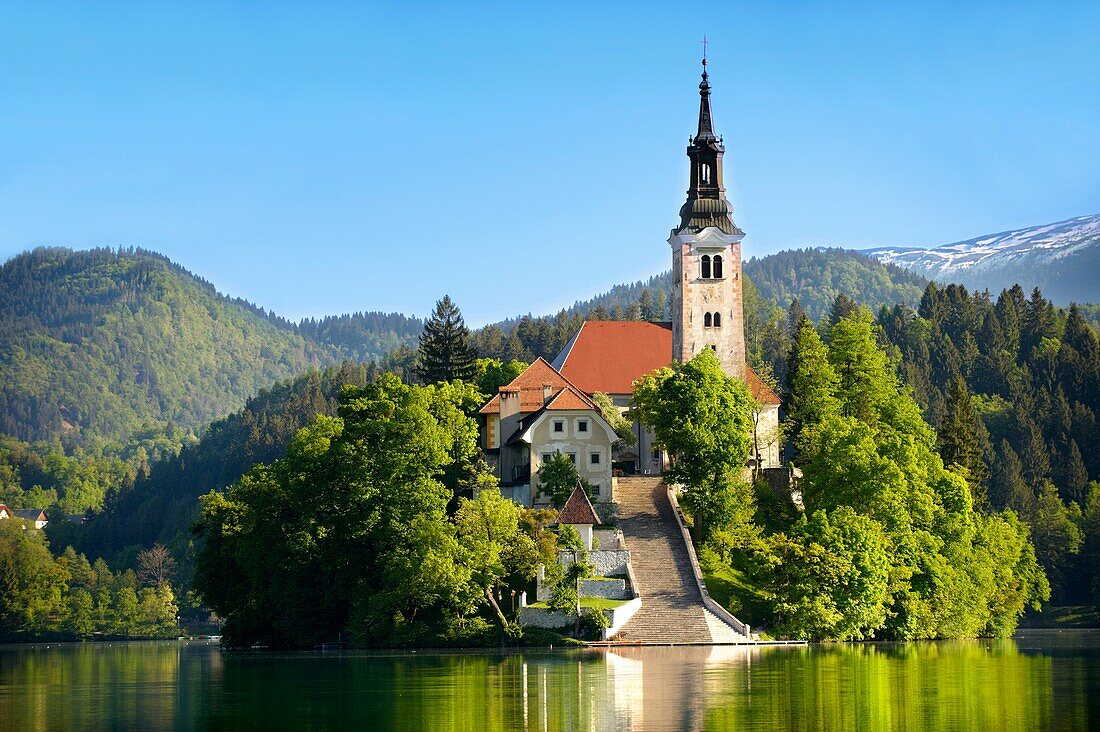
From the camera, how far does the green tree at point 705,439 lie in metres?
81.1

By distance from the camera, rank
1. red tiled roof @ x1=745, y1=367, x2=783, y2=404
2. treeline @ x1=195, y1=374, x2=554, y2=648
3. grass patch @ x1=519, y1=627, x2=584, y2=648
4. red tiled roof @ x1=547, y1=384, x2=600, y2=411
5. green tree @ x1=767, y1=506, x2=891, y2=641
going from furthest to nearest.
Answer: red tiled roof @ x1=745, y1=367, x2=783, y2=404 < red tiled roof @ x1=547, y1=384, x2=600, y2=411 < green tree @ x1=767, y1=506, x2=891, y2=641 < treeline @ x1=195, y1=374, x2=554, y2=648 < grass patch @ x1=519, y1=627, x2=584, y2=648

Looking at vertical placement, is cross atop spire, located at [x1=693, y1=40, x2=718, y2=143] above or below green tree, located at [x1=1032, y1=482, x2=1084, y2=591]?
above

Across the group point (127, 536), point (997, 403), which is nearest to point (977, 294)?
point (997, 403)

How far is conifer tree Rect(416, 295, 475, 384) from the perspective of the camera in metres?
103

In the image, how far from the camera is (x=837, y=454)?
270 ft

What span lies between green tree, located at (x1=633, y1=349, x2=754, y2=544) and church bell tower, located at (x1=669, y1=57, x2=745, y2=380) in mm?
13319

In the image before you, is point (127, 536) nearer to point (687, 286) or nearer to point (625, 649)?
point (687, 286)

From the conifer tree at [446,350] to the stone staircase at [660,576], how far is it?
1839 cm

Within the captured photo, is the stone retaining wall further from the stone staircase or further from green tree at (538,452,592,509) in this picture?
green tree at (538,452,592,509)

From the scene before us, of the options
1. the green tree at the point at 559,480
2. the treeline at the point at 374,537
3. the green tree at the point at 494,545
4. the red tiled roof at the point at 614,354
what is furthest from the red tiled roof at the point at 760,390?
the green tree at the point at 494,545

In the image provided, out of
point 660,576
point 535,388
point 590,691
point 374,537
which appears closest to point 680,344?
point 535,388

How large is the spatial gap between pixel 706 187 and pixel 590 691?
188 ft

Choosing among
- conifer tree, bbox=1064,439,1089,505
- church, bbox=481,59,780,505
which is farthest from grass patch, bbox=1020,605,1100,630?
church, bbox=481,59,780,505

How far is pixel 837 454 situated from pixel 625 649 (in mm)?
19317
